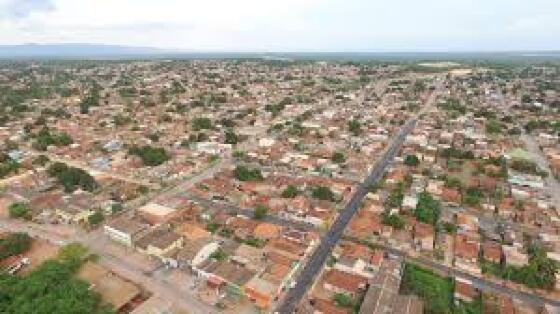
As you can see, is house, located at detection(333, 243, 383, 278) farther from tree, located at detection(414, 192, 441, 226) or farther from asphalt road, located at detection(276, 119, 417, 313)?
tree, located at detection(414, 192, 441, 226)

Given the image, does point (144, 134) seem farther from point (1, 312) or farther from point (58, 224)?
point (1, 312)

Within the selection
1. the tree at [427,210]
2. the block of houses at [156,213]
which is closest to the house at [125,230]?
the block of houses at [156,213]

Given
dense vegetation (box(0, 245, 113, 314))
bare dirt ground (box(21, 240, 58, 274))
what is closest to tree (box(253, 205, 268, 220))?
dense vegetation (box(0, 245, 113, 314))

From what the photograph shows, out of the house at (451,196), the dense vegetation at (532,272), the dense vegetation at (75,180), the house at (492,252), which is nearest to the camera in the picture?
the dense vegetation at (532,272)

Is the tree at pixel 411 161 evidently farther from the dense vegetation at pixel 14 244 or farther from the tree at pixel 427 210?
the dense vegetation at pixel 14 244

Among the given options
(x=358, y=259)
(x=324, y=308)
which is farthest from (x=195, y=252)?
(x=358, y=259)

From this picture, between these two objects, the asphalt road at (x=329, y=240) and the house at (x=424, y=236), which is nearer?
the asphalt road at (x=329, y=240)

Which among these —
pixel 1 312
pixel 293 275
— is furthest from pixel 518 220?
pixel 1 312
